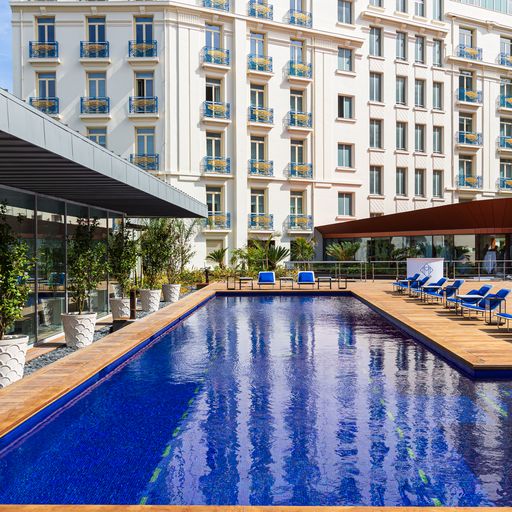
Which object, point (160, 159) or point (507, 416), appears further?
point (160, 159)

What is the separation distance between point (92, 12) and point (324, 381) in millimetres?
28638

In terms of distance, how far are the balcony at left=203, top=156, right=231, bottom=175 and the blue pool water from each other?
73.0 ft

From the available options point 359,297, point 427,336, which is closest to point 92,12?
point 359,297

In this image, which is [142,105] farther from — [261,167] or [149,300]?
[149,300]

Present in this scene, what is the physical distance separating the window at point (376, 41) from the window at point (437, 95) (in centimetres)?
488

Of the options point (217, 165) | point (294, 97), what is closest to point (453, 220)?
point (294, 97)

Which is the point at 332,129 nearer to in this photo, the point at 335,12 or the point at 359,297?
the point at 335,12

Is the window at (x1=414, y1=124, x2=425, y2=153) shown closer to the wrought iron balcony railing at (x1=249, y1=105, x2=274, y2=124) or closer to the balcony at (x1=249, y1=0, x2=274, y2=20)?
the wrought iron balcony railing at (x1=249, y1=105, x2=274, y2=124)

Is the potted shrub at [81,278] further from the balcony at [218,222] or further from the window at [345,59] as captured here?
the window at [345,59]

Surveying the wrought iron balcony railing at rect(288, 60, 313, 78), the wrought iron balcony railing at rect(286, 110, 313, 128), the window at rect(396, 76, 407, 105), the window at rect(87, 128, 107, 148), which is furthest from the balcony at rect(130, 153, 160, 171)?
the window at rect(396, 76, 407, 105)

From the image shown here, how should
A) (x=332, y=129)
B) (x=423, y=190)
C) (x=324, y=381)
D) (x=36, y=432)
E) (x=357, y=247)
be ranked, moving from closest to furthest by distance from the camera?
(x=36, y=432)
(x=324, y=381)
(x=357, y=247)
(x=332, y=129)
(x=423, y=190)

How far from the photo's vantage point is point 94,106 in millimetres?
31078

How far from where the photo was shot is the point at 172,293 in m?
20.0

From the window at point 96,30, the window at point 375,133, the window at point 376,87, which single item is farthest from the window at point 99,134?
the window at point 376,87
